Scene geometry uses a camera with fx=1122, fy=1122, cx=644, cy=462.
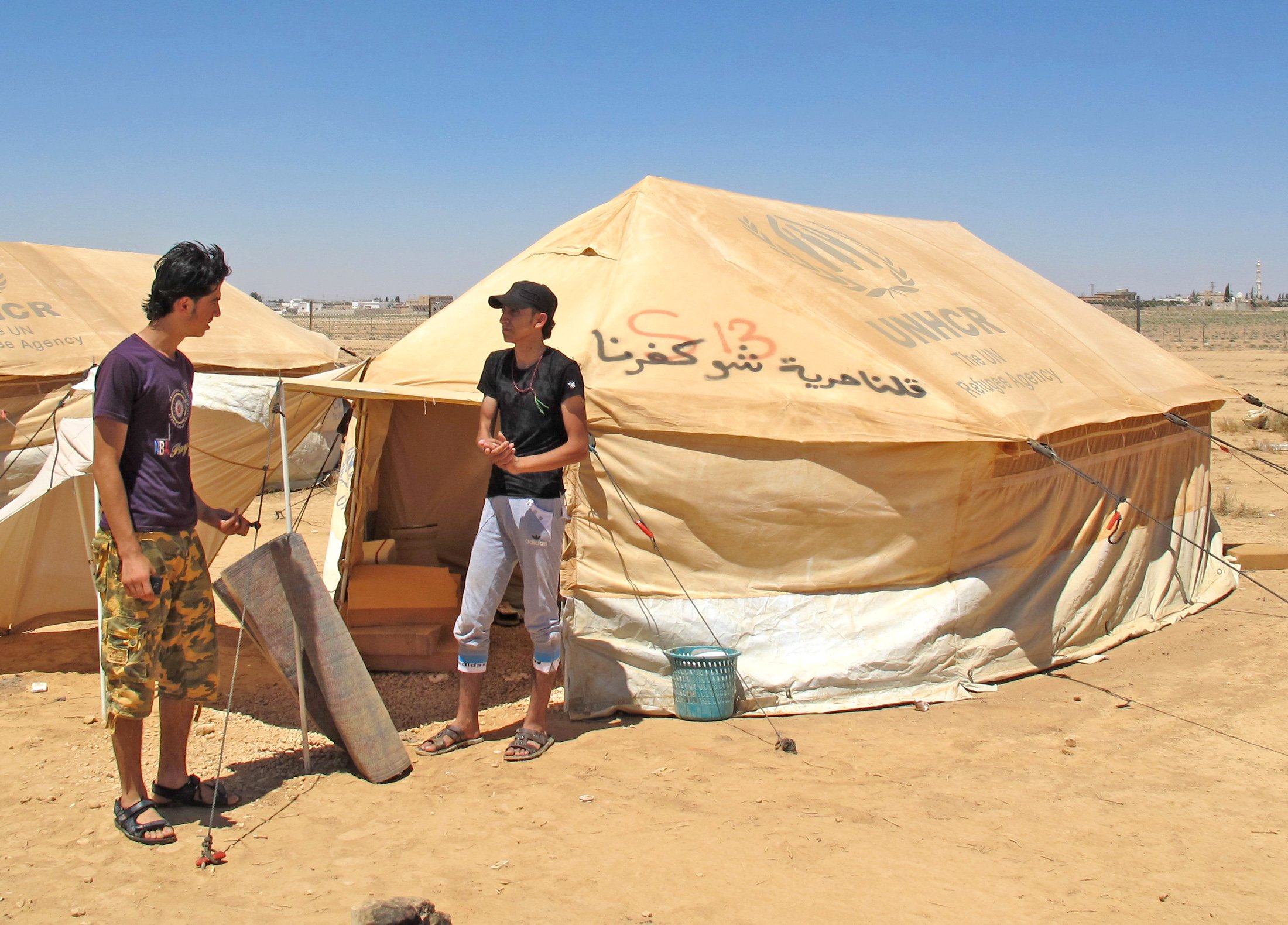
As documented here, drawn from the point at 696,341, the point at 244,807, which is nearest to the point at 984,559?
the point at 696,341

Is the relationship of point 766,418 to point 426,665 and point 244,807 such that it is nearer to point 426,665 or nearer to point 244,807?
point 426,665

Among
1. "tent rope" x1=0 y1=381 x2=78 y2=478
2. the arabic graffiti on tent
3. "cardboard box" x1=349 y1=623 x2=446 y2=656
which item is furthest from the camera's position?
"cardboard box" x1=349 y1=623 x2=446 y2=656

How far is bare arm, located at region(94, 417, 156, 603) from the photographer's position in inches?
135

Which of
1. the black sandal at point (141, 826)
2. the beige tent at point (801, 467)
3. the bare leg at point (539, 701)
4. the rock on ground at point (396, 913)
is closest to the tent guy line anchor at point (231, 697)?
the black sandal at point (141, 826)

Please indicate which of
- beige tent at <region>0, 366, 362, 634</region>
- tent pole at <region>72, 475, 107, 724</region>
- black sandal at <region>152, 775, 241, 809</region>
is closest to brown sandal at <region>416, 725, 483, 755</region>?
black sandal at <region>152, 775, 241, 809</region>

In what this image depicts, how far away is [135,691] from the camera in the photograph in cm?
356

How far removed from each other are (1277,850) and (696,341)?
3.08m

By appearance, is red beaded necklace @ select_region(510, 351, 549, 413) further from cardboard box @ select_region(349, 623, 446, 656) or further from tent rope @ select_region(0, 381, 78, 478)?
tent rope @ select_region(0, 381, 78, 478)

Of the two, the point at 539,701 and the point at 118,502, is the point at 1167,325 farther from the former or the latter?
the point at 118,502

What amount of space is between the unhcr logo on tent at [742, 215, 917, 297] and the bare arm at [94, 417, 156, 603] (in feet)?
12.6

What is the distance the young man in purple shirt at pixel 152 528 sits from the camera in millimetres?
3469

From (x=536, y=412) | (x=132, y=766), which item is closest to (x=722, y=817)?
(x=536, y=412)

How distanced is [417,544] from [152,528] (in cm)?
356

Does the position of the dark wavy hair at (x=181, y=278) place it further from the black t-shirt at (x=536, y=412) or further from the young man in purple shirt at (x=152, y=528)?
the black t-shirt at (x=536, y=412)
